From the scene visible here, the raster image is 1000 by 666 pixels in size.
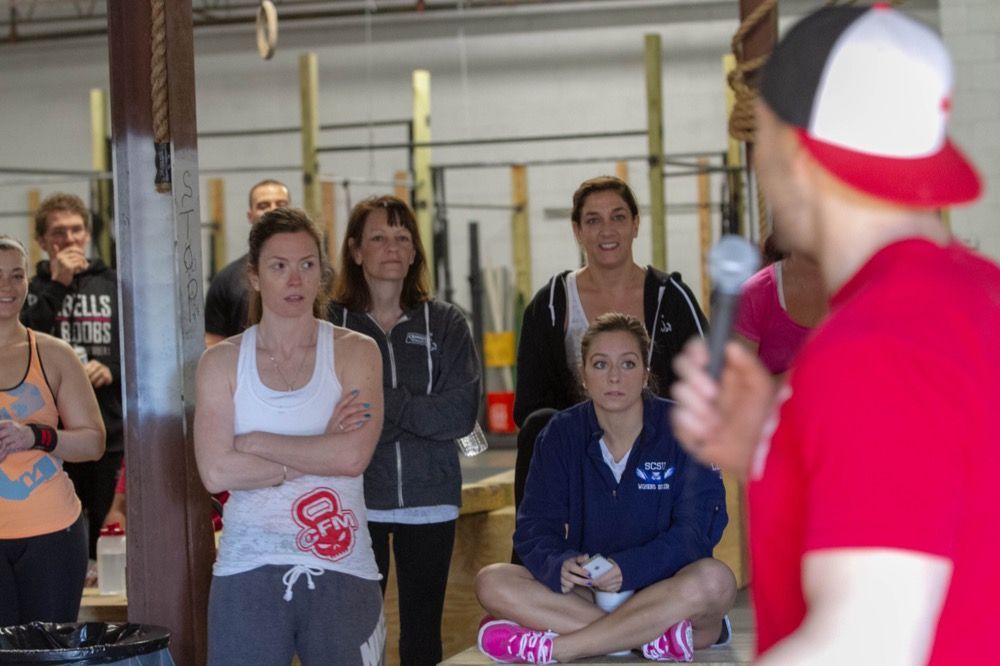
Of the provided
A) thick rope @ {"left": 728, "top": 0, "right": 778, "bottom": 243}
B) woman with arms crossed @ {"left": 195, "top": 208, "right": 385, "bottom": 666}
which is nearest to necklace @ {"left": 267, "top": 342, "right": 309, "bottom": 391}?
woman with arms crossed @ {"left": 195, "top": 208, "right": 385, "bottom": 666}

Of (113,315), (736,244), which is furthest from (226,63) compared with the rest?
(736,244)

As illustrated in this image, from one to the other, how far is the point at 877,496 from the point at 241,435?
7.18ft

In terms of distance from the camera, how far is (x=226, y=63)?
459 inches

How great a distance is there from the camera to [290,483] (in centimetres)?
295

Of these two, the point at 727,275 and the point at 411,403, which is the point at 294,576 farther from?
the point at 727,275

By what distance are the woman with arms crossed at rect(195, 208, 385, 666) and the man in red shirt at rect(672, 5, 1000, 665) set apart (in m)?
1.90

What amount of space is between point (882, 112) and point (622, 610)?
2415mm

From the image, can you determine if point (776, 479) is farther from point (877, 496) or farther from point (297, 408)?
point (297, 408)

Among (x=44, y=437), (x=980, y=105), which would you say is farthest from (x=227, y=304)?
(x=980, y=105)

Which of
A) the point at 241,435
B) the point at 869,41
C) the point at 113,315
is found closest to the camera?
the point at 869,41

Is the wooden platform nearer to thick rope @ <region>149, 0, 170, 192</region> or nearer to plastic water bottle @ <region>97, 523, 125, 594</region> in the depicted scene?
plastic water bottle @ <region>97, 523, 125, 594</region>

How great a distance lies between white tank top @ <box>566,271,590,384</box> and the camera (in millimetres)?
3773

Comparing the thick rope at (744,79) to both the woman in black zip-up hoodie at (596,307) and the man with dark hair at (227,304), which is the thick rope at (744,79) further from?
the man with dark hair at (227,304)

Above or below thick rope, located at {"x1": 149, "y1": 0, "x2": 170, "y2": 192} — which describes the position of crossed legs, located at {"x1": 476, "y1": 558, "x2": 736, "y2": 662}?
below
